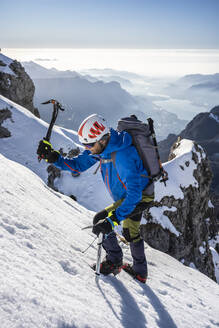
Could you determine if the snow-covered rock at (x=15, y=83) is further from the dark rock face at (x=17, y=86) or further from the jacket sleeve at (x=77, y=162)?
the jacket sleeve at (x=77, y=162)

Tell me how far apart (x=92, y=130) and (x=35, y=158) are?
2326cm

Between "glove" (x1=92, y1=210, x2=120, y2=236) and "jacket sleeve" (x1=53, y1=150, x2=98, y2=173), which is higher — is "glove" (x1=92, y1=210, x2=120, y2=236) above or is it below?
below

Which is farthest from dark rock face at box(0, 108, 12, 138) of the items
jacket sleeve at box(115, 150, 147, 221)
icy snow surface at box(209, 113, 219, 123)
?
icy snow surface at box(209, 113, 219, 123)

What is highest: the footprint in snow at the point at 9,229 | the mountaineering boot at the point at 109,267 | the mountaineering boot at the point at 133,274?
the footprint in snow at the point at 9,229

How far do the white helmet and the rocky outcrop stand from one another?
840 inches

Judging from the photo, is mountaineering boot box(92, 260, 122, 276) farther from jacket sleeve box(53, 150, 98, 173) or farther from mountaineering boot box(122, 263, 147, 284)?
jacket sleeve box(53, 150, 98, 173)

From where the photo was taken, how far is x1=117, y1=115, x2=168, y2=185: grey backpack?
4.88 metres

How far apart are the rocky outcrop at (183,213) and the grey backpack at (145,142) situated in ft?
67.6

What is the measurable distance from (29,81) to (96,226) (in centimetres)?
4592

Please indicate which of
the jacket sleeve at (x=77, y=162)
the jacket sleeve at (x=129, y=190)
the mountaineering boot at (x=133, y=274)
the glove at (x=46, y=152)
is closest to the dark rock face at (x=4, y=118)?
the glove at (x=46, y=152)

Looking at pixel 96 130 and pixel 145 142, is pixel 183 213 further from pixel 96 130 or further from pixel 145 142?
pixel 96 130

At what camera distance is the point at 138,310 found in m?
4.49

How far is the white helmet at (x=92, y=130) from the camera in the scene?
4.67 metres

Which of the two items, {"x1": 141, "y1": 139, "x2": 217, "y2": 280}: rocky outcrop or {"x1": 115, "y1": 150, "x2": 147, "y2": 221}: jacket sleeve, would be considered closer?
{"x1": 115, "y1": 150, "x2": 147, "y2": 221}: jacket sleeve
